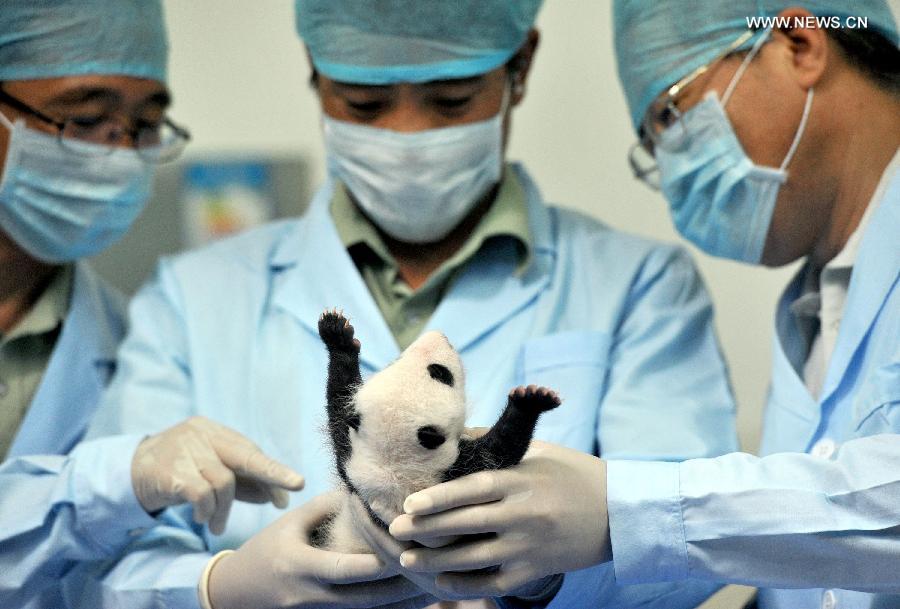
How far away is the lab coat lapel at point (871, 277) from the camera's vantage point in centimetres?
118

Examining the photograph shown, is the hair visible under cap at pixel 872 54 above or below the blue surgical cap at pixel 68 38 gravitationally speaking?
above

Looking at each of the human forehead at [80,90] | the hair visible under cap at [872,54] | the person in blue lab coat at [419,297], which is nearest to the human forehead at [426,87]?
the person in blue lab coat at [419,297]

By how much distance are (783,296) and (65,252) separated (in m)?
1.12

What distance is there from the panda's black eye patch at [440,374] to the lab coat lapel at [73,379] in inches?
33.1

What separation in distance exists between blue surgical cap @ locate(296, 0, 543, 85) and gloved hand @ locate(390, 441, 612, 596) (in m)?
0.62

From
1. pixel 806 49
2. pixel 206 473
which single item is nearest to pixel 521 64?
pixel 806 49

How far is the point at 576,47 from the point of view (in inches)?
78.0

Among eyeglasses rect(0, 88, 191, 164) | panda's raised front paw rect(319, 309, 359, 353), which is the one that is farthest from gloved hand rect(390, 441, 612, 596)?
eyeglasses rect(0, 88, 191, 164)

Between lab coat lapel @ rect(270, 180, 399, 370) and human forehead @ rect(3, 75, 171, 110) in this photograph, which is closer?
lab coat lapel @ rect(270, 180, 399, 370)

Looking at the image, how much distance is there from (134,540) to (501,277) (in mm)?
640

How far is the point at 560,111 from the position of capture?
2.04 m

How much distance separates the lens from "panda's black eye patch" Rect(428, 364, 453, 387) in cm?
95

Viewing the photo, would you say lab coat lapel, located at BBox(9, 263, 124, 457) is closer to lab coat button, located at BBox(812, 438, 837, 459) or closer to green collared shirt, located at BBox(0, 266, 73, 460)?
green collared shirt, located at BBox(0, 266, 73, 460)

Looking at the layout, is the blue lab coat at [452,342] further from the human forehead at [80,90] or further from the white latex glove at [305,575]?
the human forehead at [80,90]
